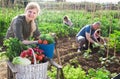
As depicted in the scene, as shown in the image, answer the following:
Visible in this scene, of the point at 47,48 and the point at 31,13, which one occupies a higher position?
the point at 31,13

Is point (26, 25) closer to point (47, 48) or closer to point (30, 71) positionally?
point (47, 48)

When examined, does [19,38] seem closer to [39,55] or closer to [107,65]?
[39,55]

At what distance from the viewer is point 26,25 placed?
4652 mm

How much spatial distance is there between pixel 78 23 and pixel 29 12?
999cm

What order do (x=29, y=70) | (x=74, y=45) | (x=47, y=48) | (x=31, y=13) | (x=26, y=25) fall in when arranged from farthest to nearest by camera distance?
1. (x=74, y=45)
2. (x=26, y=25)
3. (x=31, y=13)
4. (x=47, y=48)
5. (x=29, y=70)

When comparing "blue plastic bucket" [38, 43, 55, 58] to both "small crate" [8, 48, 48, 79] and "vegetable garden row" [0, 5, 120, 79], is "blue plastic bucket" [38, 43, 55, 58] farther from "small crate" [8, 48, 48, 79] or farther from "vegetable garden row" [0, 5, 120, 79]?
"vegetable garden row" [0, 5, 120, 79]

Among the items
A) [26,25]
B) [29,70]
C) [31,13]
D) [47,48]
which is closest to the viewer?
[29,70]

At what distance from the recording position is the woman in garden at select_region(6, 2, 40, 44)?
14.5ft

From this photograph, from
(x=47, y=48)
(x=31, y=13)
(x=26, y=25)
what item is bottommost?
(x=47, y=48)

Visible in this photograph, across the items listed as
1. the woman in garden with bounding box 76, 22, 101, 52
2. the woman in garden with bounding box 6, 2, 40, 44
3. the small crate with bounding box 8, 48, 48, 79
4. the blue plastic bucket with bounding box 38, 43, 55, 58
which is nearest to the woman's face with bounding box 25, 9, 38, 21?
the woman in garden with bounding box 6, 2, 40, 44

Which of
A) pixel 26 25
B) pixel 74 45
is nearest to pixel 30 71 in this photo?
pixel 26 25

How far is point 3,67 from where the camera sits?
243 inches

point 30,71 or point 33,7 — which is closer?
point 30,71

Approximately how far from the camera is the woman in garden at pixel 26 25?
4426mm
